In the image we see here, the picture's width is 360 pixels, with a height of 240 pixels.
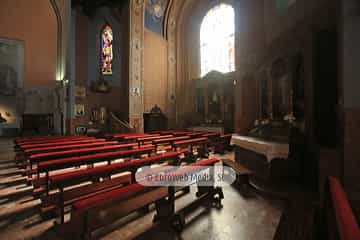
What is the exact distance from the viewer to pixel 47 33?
1121 centimetres

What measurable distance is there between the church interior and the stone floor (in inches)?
0.9

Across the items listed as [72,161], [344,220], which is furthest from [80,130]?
[344,220]

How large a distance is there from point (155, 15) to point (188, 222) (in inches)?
524

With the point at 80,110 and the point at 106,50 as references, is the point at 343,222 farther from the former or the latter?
the point at 106,50

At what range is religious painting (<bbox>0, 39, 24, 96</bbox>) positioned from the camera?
1022 cm

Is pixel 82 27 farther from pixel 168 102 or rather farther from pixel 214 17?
pixel 214 17

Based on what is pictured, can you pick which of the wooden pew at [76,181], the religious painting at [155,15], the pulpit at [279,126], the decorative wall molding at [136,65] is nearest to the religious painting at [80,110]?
the decorative wall molding at [136,65]

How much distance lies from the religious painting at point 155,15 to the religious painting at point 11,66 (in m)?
7.14

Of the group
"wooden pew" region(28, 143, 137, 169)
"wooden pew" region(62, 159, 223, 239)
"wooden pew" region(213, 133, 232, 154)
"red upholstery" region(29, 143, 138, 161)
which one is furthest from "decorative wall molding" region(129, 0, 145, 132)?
"wooden pew" region(62, 159, 223, 239)

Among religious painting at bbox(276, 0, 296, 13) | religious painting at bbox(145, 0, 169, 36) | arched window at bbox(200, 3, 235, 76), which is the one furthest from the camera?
religious painting at bbox(145, 0, 169, 36)

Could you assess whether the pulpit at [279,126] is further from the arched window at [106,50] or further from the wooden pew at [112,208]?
the arched window at [106,50]

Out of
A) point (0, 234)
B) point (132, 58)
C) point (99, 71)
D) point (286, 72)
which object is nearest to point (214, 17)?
point (132, 58)

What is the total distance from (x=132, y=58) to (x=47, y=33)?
4.90m

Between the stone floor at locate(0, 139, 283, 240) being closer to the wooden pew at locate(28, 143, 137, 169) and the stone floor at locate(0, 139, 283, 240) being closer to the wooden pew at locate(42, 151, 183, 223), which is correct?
the wooden pew at locate(42, 151, 183, 223)
